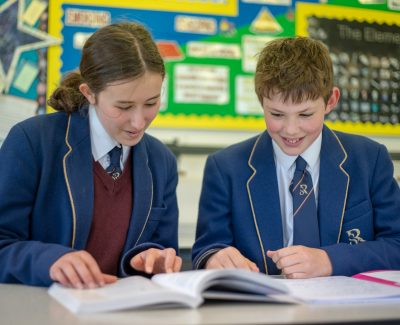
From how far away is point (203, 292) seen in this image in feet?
2.64

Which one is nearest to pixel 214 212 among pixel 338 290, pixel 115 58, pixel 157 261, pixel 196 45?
pixel 157 261

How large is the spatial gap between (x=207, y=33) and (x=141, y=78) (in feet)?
4.14

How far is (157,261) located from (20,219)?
0.31m

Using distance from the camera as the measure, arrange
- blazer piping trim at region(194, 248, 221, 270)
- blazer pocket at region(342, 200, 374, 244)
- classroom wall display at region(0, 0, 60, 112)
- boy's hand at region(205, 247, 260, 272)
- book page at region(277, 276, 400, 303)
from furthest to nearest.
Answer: classroom wall display at region(0, 0, 60, 112)
blazer pocket at region(342, 200, 374, 244)
blazer piping trim at region(194, 248, 221, 270)
boy's hand at region(205, 247, 260, 272)
book page at region(277, 276, 400, 303)

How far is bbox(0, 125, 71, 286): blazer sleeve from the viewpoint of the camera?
3.40 ft

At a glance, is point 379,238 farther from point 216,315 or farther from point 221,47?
point 221,47

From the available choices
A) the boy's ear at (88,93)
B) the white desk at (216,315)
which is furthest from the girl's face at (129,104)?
the white desk at (216,315)

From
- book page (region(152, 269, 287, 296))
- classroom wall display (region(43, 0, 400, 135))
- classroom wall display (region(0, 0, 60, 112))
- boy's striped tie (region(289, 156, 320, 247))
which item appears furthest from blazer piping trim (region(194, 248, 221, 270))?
classroom wall display (region(0, 0, 60, 112))

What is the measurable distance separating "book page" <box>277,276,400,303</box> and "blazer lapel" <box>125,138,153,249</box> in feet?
1.44

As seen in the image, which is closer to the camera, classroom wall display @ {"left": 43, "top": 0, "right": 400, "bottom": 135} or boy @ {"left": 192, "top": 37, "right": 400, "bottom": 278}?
boy @ {"left": 192, "top": 37, "right": 400, "bottom": 278}

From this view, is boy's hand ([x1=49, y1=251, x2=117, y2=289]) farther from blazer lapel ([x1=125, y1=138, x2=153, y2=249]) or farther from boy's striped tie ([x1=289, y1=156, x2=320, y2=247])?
boy's striped tie ([x1=289, y1=156, x2=320, y2=247])

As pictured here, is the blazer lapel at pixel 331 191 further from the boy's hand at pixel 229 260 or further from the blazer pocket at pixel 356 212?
the boy's hand at pixel 229 260

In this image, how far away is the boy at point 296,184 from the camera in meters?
1.37

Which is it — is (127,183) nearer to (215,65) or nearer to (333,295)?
(333,295)
